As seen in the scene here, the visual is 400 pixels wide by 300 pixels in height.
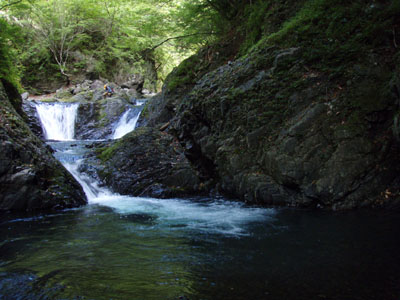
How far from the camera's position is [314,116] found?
19.7 ft

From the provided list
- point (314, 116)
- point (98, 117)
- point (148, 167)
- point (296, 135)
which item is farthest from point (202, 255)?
point (98, 117)

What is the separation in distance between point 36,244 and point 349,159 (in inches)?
208

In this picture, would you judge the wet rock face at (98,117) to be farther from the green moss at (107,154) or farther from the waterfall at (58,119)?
the green moss at (107,154)

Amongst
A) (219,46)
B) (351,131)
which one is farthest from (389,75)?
(219,46)

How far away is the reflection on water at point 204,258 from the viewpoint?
8.42 feet

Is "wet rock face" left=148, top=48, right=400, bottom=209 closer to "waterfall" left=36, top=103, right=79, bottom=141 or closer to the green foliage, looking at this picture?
the green foliage

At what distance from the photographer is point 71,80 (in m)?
28.2

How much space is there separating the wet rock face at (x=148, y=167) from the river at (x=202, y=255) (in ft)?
6.22

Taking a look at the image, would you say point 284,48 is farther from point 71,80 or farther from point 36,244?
point 71,80

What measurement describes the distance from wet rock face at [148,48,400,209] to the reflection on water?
2.14 feet

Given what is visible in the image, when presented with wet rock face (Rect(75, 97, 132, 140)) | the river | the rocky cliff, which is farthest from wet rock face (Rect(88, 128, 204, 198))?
wet rock face (Rect(75, 97, 132, 140))

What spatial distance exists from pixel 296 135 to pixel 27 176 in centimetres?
563

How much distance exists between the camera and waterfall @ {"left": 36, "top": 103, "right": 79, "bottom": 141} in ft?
55.8

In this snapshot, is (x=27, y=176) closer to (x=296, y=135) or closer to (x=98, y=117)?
(x=296, y=135)
